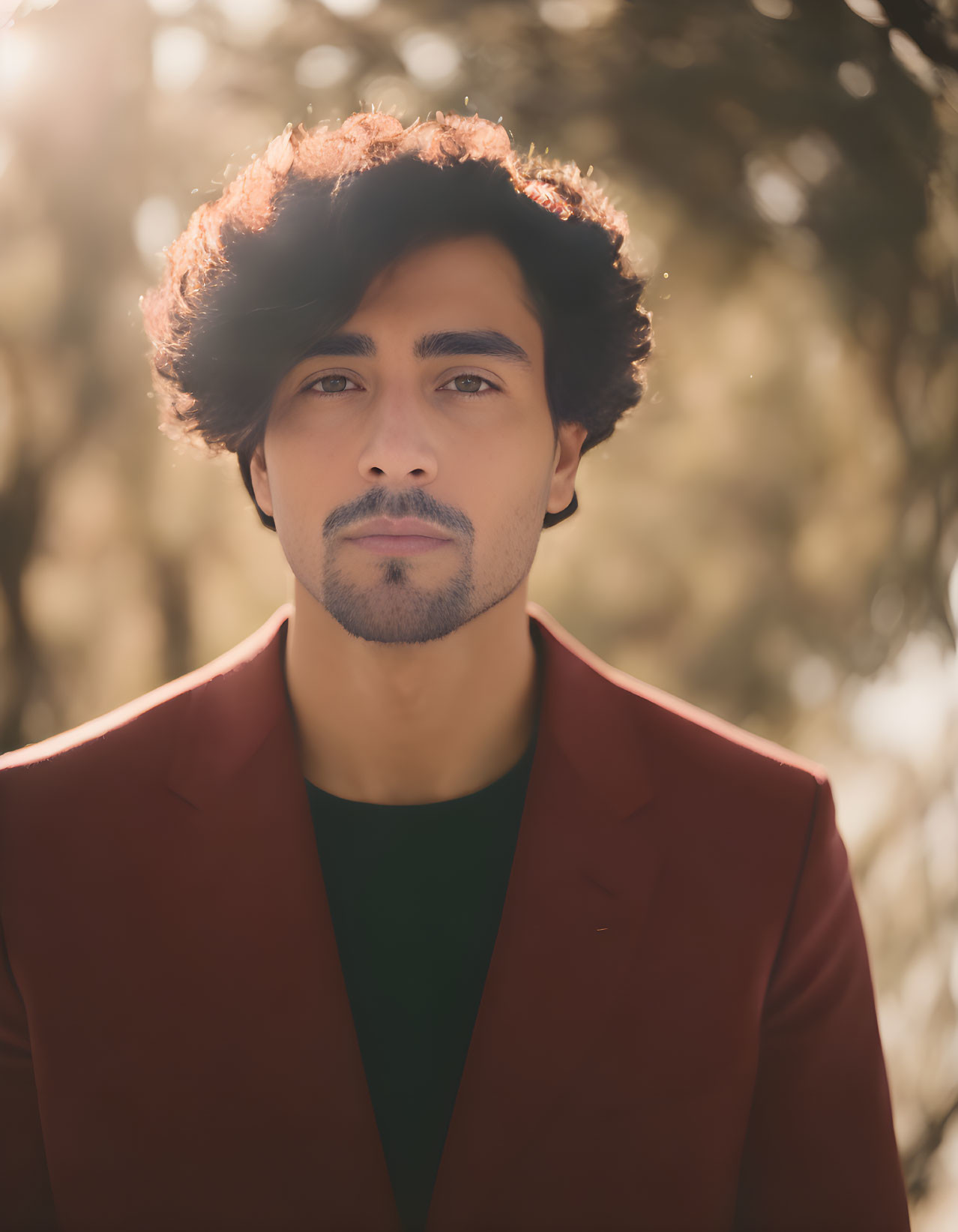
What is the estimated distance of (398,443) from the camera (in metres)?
0.52

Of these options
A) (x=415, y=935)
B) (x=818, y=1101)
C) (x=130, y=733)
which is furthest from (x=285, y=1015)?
(x=818, y=1101)

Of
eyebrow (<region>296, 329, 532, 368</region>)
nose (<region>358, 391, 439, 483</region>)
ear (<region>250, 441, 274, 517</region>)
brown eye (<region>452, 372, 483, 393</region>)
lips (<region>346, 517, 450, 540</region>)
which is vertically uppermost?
eyebrow (<region>296, 329, 532, 368</region>)

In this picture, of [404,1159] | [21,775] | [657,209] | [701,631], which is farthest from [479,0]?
[404,1159]

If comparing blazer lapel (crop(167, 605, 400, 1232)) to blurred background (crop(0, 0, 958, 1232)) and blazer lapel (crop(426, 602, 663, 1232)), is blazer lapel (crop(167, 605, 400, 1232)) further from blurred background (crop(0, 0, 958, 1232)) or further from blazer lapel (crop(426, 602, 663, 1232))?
blurred background (crop(0, 0, 958, 1232))

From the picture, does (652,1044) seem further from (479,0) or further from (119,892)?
(479,0)

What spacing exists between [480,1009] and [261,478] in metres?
0.34

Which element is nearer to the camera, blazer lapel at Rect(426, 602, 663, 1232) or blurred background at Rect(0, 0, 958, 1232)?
blazer lapel at Rect(426, 602, 663, 1232)

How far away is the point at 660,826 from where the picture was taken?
1.85ft

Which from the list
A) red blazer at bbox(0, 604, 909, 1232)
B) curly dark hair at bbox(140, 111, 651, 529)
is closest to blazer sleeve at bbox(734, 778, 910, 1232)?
red blazer at bbox(0, 604, 909, 1232)

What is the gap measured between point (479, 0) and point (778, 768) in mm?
535

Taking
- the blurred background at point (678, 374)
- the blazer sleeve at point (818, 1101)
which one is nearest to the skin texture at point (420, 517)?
the blurred background at point (678, 374)

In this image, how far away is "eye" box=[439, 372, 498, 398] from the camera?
21.5 inches

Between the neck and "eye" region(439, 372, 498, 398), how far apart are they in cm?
12

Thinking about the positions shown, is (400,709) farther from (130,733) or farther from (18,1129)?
(18,1129)
